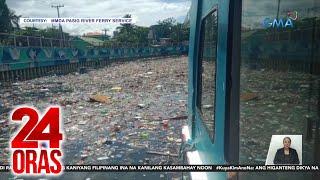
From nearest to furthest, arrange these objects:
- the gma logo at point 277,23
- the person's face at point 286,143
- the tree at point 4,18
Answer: the gma logo at point 277,23
the person's face at point 286,143
the tree at point 4,18

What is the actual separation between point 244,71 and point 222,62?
0.11 meters

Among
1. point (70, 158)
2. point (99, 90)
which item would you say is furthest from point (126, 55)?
point (70, 158)

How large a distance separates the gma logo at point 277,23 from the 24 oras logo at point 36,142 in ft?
4.03

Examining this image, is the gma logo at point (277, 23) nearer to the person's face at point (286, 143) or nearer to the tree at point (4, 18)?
the person's face at point (286, 143)

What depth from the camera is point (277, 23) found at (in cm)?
143

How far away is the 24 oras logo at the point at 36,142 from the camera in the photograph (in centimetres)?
198

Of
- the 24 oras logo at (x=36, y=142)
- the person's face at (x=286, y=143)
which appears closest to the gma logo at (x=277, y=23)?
the person's face at (x=286, y=143)

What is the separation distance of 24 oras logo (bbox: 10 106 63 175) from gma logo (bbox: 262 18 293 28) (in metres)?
1.23

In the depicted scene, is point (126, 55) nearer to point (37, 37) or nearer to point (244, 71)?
point (37, 37)

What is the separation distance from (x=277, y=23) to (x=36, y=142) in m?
1.37

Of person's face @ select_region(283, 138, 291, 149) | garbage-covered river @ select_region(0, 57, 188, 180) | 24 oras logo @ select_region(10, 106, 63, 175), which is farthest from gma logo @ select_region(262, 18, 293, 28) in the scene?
24 oras logo @ select_region(10, 106, 63, 175)

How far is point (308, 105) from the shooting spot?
145cm

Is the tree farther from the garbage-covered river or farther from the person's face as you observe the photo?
the person's face

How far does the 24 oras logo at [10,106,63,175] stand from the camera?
1.98m
